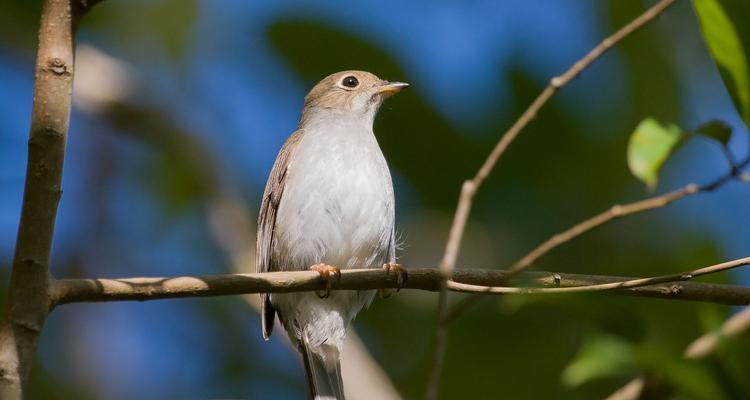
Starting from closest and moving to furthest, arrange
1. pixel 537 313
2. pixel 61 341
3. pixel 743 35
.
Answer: pixel 743 35, pixel 537 313, pixel 61 341

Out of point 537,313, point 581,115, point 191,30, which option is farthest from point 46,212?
point 191,30

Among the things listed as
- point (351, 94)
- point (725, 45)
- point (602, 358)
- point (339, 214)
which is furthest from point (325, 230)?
point (602, 358)

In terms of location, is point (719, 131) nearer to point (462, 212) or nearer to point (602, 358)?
point (462, 212)

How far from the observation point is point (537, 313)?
5.44 meters

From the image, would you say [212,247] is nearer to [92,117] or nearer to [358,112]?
[92,117]

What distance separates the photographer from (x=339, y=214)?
5.62 meters

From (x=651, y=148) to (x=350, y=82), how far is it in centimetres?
436

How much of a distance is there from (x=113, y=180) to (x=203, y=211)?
926mm

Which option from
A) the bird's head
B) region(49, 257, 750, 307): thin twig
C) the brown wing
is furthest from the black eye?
region(49, 257, 750, 307): thin twig

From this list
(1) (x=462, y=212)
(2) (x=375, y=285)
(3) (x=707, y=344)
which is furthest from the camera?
(2) (x=375, y=285)

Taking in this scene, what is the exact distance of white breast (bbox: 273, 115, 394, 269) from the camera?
5609 mm

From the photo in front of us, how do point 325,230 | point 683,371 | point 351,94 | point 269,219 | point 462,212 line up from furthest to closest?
point 351,94 → point 269,219 → point 325,230 → point 462,212 → point 683,371

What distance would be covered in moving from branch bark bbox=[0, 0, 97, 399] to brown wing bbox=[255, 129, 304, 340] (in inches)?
116

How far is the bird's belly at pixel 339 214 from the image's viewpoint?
561 centimetres
